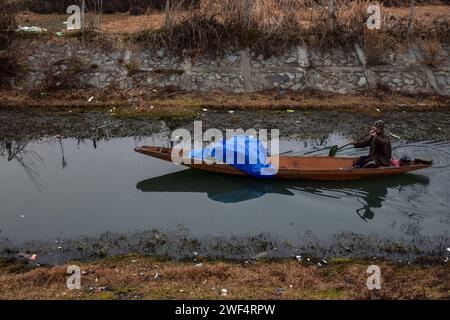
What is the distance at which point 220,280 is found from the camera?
24.2 ft

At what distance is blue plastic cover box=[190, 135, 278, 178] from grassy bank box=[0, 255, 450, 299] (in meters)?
2.74

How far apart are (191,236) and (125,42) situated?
9376mm

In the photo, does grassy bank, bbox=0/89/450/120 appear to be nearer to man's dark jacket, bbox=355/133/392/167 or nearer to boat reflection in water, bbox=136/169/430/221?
boat reflection in water, bbox=136/169/430/221

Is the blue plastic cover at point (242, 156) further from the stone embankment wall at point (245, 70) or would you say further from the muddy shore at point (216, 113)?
the stone embankment wall at point (245, 70)

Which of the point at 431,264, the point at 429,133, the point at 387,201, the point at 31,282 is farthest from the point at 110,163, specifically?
the point at 429,133

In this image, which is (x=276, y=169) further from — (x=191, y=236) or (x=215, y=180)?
(x=191, y=236)

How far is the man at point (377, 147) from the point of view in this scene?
1052 cm

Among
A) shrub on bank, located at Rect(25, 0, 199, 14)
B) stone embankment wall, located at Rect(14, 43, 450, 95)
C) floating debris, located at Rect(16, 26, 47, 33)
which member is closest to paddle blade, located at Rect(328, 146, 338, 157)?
stone embankment wall, located at Rect(14, 43, 450, 95)

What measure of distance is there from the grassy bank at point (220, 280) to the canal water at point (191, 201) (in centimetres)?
103

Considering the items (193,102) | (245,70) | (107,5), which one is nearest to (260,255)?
(193,102)

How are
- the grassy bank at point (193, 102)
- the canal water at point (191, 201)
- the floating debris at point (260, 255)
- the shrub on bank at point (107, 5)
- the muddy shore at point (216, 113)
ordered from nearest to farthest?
1. the floating debris at point (260, 255)
2. the canal water at point (191, 201)
3. the muddy shore at point (216, 113)
4. the grassy bank at point (193, 102)
5. the shrub on bank at point (107, 5)

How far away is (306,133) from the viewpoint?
521 inches

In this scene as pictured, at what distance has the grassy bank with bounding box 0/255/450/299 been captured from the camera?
22.4ft

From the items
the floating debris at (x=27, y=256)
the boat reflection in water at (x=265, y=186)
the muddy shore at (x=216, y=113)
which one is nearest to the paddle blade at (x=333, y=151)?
the boat reflection in water at (x=265, y=186)
